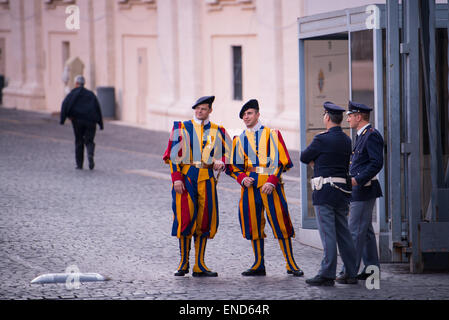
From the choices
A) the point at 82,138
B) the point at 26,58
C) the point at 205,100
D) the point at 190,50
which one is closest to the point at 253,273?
the point at 205,100

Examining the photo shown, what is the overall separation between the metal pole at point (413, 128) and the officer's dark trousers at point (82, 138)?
30.0 ft

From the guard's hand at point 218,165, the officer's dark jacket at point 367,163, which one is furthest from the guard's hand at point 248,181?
the officer's dark jacket at point 367,163

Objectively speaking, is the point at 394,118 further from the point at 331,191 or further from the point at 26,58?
the point at 26,58

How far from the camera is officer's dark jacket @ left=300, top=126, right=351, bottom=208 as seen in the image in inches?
328

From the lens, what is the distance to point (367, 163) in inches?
337

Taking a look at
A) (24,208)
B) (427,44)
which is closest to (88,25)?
(24,208)

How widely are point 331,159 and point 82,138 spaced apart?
31.4ft

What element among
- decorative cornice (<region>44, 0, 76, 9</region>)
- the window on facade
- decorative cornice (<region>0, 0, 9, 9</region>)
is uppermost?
decorative cornice (<region>0, 0, 9, 9</region>)

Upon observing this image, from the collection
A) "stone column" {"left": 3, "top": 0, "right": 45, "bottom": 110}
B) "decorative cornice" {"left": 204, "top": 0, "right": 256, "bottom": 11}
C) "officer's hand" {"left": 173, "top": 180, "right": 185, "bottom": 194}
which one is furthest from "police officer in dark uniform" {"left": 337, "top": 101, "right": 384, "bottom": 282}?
"stone column" {"left": 3, "top": 0, "right": 45, "bottom": 110}

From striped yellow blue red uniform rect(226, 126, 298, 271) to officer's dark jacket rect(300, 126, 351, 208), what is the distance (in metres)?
0.51

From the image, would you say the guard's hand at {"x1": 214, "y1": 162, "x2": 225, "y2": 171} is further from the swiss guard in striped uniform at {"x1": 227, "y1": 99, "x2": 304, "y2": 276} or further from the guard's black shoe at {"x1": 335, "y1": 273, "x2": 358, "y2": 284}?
the guard's black shoe at {"x1": 335, "y1": 273, "x2": 358, "y2": 284}

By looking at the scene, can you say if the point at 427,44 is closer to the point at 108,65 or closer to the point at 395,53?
the point at 395,53

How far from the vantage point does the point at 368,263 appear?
28.8 feet

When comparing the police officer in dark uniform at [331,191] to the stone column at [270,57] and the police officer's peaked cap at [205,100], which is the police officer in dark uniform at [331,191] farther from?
the stone column at [270,57]
